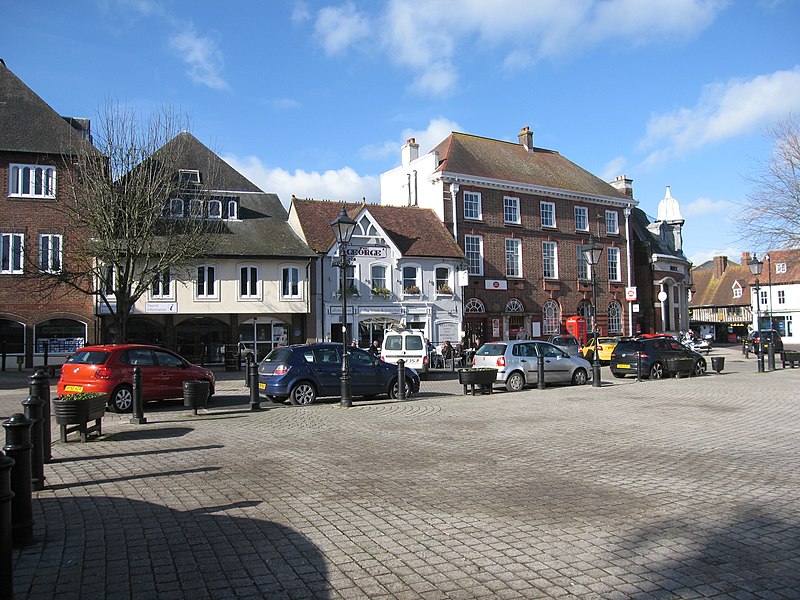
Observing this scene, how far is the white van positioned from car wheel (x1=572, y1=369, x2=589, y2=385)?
605 centimetres

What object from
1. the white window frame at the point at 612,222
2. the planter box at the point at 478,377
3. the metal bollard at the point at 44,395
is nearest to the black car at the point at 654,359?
the planter box at the point at 478,377

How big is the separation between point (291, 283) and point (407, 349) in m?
11.0

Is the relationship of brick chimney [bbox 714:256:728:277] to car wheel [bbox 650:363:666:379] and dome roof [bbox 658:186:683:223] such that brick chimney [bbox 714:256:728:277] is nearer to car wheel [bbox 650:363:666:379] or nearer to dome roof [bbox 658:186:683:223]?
dome roof [bbox 658:186:683:223]

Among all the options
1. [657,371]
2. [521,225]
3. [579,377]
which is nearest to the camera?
[579,377]

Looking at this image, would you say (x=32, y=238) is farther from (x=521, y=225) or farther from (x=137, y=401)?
(x=521, y=225)

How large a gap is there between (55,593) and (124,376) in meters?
11.3

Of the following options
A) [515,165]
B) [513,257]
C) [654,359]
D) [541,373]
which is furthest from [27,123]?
[654,359]

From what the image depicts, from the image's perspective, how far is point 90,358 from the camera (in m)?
15.0

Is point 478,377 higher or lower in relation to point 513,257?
lower

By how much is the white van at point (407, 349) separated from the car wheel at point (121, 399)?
1137 cm

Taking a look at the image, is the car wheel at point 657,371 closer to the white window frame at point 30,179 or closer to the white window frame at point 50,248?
the white window frame at point 50,248

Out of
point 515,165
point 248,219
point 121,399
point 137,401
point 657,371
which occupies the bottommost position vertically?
point 657,371

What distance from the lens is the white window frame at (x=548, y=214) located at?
1690 inches

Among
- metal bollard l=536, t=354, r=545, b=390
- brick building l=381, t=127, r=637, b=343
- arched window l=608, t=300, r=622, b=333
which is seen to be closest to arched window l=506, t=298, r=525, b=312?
brick building l=381, t=127, r=637, b=343
